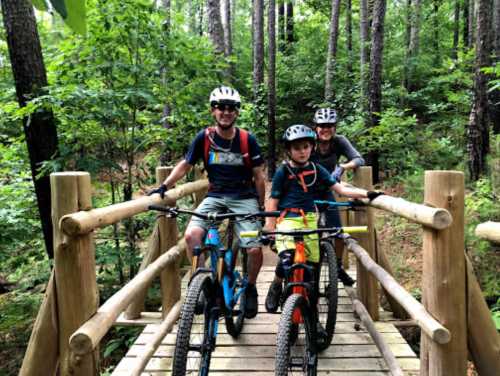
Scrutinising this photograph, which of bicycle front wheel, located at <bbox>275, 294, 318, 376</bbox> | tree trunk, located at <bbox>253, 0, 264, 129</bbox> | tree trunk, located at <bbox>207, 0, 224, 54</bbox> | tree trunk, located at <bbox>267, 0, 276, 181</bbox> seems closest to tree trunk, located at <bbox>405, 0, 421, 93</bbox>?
tree trunk, located at <bbox>267, 0, 276, 181</bbox>

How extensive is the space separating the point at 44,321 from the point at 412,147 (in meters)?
10.4

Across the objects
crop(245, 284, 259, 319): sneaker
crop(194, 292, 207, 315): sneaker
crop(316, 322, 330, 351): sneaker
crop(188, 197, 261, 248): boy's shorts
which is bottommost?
crop(316, 322, 330, 351): sneaker

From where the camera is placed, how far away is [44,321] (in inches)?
95.4

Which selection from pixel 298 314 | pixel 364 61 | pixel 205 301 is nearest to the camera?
pixel 298 314

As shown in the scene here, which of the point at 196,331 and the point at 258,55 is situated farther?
the point at 258,55

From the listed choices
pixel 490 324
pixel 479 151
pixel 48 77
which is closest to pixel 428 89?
pixel 479 151

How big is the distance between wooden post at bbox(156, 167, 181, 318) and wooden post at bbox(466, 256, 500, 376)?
284 centimetres

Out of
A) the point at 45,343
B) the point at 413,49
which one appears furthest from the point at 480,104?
the point at 413,49

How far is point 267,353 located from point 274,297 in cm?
56

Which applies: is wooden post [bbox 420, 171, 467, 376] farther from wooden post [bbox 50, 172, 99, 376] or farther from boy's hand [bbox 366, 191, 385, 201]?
wooden post [bbox 50, 172, 99, 376]

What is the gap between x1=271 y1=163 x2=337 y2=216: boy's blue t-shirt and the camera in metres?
3.62

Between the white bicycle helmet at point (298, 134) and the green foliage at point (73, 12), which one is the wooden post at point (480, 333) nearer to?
the white bicycle helmet at point (298, 134)

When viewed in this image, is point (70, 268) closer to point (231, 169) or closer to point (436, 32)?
point (231, 169)

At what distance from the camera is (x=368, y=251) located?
4.37 meters
